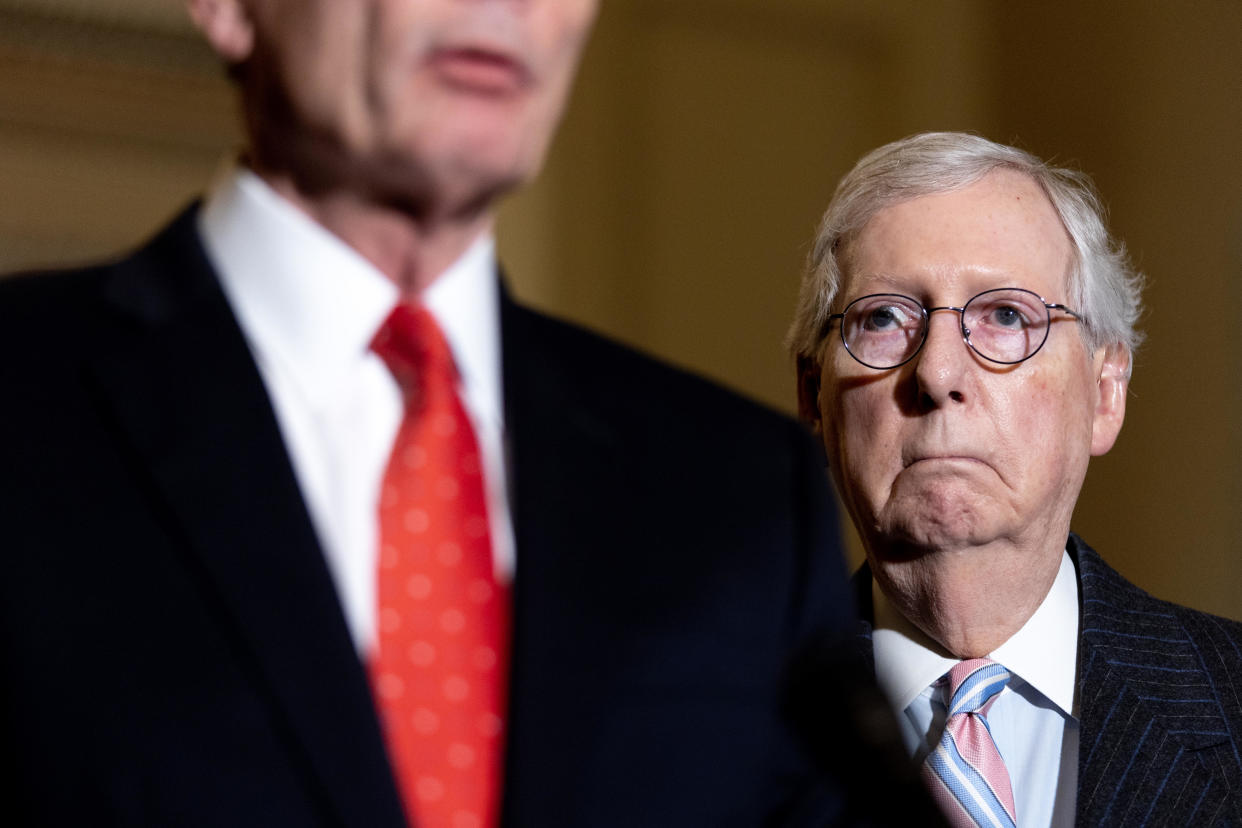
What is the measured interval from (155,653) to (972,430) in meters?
0.71

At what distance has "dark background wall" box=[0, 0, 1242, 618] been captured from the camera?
2.02 metres

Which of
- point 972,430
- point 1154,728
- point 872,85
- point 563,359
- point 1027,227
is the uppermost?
point 563,359

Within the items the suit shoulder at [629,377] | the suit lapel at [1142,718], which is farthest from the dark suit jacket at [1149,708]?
the suit shoulder at [629,377]

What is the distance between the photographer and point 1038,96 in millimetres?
2846

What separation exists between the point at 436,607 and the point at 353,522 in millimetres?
33

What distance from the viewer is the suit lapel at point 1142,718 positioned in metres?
0.97

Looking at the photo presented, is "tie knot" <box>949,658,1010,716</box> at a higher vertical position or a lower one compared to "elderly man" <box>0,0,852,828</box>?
lower

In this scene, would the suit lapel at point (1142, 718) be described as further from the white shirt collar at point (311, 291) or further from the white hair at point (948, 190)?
the white shirt collar at point (311, 291)

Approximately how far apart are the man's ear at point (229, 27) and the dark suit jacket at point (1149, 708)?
2.24 ft

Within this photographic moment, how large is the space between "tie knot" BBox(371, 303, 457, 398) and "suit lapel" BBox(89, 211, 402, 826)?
4cm

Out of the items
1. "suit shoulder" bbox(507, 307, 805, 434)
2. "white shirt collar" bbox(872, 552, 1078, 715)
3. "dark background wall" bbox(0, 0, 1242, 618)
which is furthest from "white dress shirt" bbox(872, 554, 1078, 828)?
"dark background wall" bbox(0, 0, 1242, 618)

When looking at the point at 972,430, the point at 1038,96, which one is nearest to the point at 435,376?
the point at 972,430

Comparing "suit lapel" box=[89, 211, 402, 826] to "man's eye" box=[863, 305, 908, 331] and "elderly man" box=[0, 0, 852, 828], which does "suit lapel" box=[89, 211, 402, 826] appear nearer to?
"elderly man" box=[0, 0, 852, 828]

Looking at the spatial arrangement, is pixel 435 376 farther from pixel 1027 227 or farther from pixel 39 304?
pixel 1027 227
